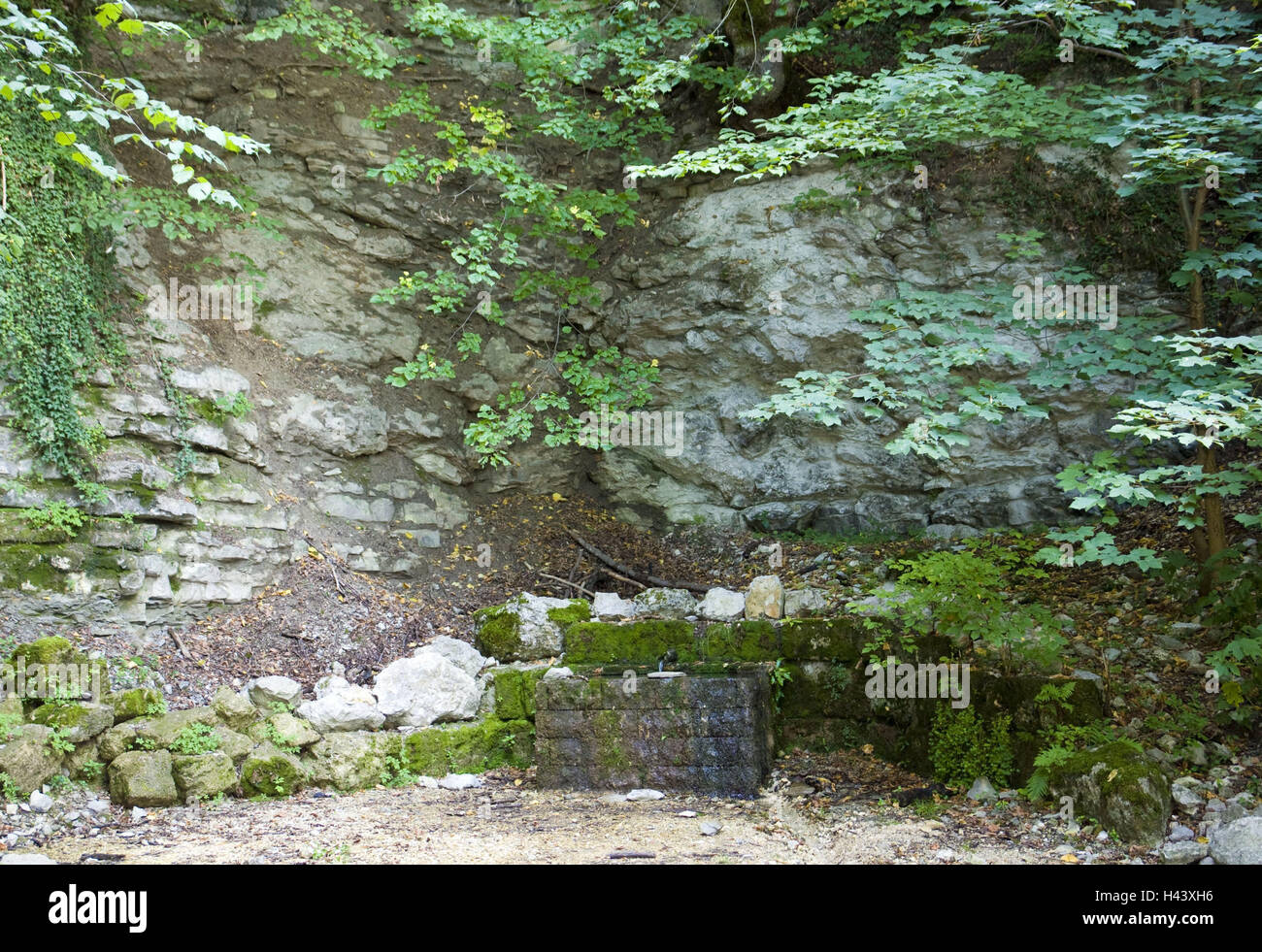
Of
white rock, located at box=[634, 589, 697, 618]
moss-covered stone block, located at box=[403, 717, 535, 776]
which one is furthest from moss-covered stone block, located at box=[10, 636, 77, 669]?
white rock, located at box=[634, 589, 697, 618]

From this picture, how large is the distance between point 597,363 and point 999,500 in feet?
14.1

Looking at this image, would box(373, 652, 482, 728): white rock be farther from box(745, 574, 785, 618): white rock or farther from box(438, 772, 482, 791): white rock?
box(745, 574, 785, 618): white rock

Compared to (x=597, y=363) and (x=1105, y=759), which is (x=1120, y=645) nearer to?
(x=1105, y=759)

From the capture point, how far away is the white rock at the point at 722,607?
22.1 ft

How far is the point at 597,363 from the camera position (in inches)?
365

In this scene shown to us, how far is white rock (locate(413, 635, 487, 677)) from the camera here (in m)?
6.63

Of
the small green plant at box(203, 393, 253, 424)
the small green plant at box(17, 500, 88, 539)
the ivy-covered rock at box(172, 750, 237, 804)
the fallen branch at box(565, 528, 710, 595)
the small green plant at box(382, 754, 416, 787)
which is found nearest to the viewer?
the ivy-covered rock at box(172, 750, 237, 804)

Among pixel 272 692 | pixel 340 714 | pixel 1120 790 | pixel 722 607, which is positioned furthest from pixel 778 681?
pixel 272 692

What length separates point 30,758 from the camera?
15.3ft

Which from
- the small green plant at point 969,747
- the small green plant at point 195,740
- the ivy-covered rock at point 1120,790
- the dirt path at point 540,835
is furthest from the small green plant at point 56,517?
the ivy-covered rock at point 1120,790

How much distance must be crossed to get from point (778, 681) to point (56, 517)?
523cm

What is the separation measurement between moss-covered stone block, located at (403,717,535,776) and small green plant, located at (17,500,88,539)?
2.82 metres

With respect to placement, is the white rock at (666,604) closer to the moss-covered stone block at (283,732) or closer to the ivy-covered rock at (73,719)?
the moss-covered stone block at (283,732)
